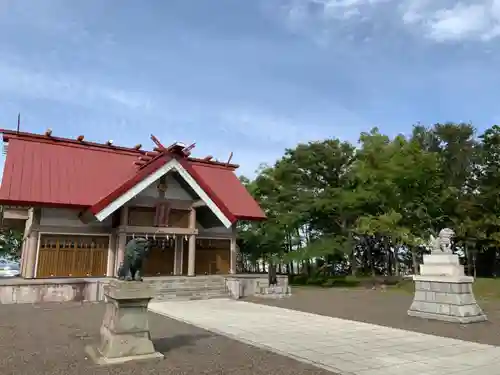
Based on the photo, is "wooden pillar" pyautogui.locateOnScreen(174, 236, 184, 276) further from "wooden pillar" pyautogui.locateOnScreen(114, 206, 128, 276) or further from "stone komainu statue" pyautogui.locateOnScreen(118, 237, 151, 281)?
"stone komainu statue" pyautogui.locateOnScreen(118, 237, 151, 281)

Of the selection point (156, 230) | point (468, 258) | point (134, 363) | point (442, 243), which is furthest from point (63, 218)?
point (468, 258)

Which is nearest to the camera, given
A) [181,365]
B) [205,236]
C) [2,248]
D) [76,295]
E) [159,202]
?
[181,365]

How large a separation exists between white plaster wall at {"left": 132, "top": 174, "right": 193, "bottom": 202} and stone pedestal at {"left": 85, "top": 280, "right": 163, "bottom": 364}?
1195 cm

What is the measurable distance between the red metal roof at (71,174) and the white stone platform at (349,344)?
283 inches

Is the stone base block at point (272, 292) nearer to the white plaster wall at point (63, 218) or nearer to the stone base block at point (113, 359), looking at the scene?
the white plaster wall at point (63, 218)

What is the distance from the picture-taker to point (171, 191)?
1906cm

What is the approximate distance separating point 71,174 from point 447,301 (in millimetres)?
15797

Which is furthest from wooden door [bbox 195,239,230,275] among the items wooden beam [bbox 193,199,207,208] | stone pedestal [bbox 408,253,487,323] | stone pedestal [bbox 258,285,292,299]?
stone pedestal [bbox 408,253,487,323]

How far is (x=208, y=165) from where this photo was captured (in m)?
23.3

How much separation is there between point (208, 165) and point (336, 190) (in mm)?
8805

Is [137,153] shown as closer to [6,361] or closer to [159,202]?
[159,202]

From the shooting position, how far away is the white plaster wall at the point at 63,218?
16797 mm

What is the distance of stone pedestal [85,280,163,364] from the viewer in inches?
250

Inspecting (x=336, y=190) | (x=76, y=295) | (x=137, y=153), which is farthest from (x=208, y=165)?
(x=76, y=295)
